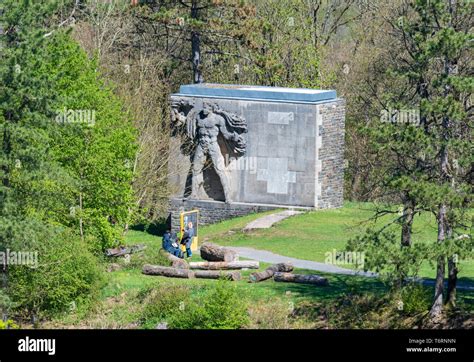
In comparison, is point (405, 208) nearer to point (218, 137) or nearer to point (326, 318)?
point (326, 318)

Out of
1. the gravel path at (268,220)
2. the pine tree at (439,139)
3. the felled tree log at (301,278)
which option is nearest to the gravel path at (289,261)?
the felled tree log at (301,278)

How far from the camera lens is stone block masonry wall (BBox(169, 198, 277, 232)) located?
64.1 meters

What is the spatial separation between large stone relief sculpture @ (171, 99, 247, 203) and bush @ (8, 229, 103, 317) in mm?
13736

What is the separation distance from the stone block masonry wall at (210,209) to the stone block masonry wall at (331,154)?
2436 millimetres

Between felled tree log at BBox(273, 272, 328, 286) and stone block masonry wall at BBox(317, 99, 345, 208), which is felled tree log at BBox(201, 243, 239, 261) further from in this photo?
stone block masonry wall at BBox(317, 99, 345, 208)

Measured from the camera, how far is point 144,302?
49.9 meters

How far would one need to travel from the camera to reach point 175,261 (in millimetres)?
54344

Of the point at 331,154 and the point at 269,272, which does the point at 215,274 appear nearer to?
the point at 269,272

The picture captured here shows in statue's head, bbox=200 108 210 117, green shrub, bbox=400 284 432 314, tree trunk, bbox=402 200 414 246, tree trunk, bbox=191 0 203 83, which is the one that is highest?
tree trunk, bbox=191 0 203 83

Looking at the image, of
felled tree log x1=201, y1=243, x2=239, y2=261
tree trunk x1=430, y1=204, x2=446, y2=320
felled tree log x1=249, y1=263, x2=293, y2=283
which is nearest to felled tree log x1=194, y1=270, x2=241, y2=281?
felled tree log x1=249, y1=263, x2=293, y2=283

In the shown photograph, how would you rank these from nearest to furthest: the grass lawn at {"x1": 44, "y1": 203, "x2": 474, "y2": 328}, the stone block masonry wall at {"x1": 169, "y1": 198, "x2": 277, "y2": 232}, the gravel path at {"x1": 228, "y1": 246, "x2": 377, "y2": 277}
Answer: the grass lawn at {"x1": 44, "y1": 203, "x2": 474, "y2": 328}
the gravel path at {"x1": 228, "y1": 246, "x2": 377, "y2": 277}
the stone block masonry wall at {"x1": 169, "y1": 198, "x2": 277, "y2": 232}

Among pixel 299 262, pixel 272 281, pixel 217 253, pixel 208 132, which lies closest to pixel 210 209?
pixel 208 132

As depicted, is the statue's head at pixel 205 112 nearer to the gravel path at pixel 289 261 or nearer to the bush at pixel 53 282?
the gravel path at pixel 289 261

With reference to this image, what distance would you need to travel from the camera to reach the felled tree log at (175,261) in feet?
176
